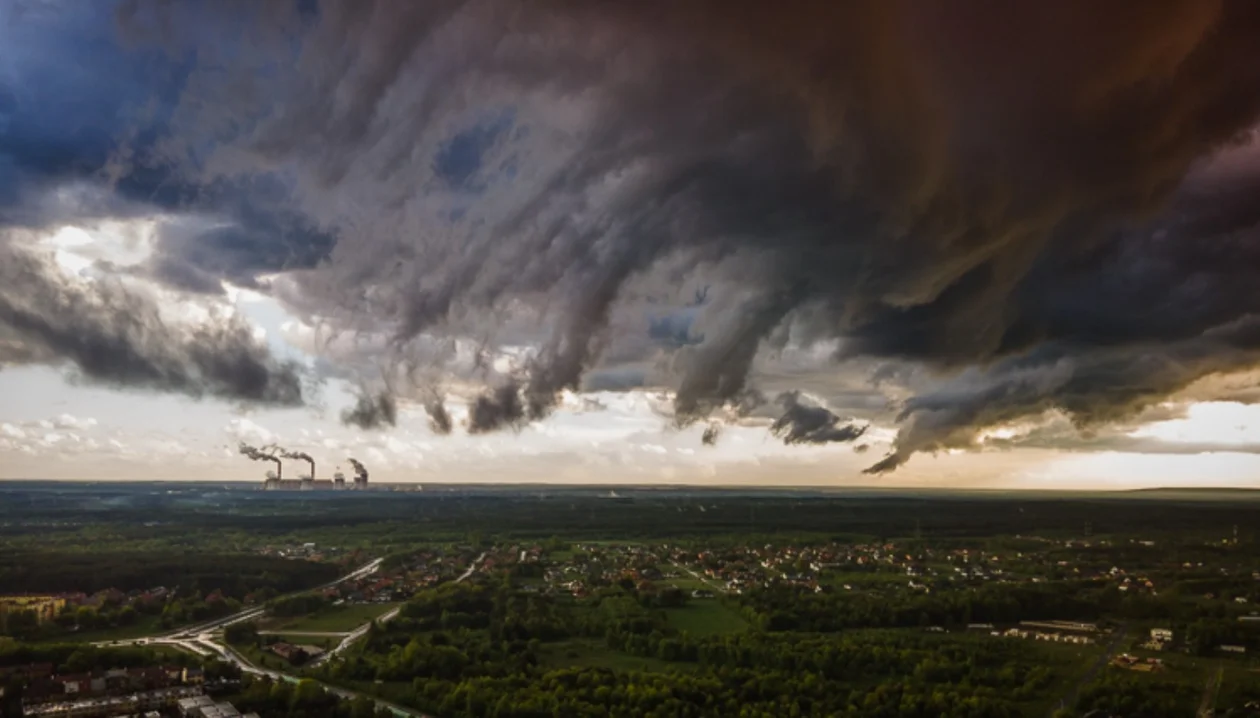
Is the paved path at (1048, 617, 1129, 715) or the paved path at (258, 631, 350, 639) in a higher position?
the paved path at (1048, 617, 1129, 715)

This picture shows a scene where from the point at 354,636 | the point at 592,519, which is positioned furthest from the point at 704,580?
the point at 592,519

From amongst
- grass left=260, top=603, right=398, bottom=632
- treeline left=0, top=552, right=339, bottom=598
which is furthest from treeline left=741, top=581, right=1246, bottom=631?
treeline left=0, top=552, right=339, bottom=598

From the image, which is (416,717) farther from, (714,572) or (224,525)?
(224,525)

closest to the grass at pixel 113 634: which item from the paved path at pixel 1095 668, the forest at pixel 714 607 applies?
the forest at pixel 714 607

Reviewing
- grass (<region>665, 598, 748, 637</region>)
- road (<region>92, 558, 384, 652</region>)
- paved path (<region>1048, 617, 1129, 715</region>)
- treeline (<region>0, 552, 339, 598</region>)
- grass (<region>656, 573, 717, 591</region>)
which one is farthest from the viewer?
grass (<region>656, 573, 717, 591</region>)

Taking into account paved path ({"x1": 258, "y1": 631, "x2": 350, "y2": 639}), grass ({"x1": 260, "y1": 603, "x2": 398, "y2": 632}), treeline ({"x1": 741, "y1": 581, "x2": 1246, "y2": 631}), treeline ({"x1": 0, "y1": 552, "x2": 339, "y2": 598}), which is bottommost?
paved path ({"x1": 258, "y1": 631, "x2": 350, "y2": 639})

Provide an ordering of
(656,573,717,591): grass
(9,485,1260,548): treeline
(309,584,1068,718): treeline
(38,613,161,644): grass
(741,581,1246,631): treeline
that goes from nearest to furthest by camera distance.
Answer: (309,584,1068,718): treeline, (38,613,161,644): grass, (741,581,1246,631): treeline, (656,573,717,591): grass, (9,485,1260,548): treeline

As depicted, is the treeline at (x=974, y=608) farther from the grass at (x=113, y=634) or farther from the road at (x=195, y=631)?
the grass at (x=113, y=634)

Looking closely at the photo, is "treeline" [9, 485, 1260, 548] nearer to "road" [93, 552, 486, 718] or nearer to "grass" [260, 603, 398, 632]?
"grass" [260, 603, 398, 632]
